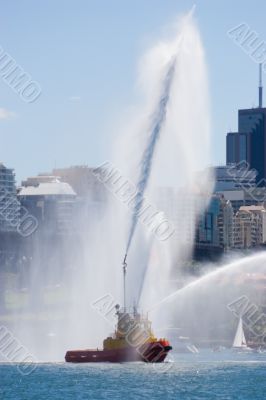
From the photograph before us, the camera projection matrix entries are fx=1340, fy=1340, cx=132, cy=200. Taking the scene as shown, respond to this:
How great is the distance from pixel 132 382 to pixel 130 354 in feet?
23.5

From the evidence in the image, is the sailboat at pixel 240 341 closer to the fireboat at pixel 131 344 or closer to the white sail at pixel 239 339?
the white sail at pixel 239 339

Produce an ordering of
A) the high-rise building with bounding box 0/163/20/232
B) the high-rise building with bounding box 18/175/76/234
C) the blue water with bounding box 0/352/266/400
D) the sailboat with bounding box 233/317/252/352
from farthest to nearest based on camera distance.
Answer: the high-rise building with bounding box 18/175/76/234, the high-rise building with bounding box 0/163/20/232, the sailboat with bounding box 233/317/252/352, the blue water with bounding box 0/352/266/400

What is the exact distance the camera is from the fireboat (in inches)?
2388

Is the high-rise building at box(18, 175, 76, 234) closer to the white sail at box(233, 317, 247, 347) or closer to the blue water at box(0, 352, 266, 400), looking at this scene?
the white sail at box(233, 317, 247, 347)

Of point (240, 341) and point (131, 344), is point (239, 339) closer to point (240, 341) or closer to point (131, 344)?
point (240, 341)

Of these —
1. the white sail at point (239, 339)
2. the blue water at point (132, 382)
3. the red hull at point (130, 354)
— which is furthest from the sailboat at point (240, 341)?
the red hull at point (130, 354)

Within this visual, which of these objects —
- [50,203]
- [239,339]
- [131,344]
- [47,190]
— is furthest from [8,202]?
[131,344]

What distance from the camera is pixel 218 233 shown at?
176875 millimetres

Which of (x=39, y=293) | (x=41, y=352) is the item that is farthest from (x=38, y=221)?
(x=41, y=352)

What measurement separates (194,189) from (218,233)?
9.62 m

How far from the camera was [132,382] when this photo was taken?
176ft

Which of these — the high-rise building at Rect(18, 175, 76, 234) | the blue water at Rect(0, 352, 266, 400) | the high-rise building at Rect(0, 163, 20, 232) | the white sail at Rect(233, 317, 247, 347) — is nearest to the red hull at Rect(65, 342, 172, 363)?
the blue water at Rect(0, 352, 266, 400)

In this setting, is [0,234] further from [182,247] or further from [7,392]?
[7,392]

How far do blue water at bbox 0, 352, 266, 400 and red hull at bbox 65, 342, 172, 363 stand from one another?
34cm
